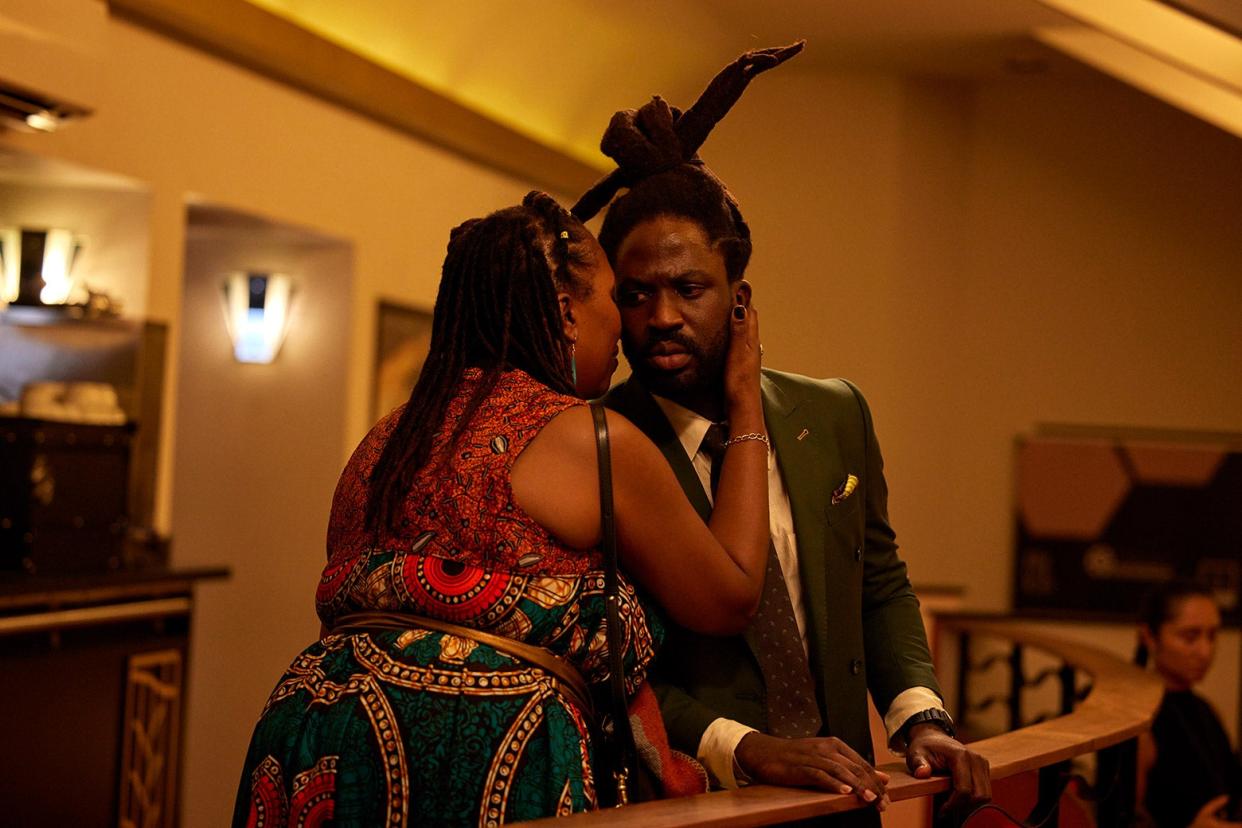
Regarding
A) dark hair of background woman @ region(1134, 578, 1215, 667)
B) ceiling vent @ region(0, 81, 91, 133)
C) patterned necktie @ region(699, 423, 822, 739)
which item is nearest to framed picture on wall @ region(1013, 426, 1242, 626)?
dark hair of background woman @ region(1134, 578, 1215, 667)

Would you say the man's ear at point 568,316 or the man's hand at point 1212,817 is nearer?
the man's ear at point 568,316

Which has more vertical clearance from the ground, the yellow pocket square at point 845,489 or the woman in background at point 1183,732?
the yellow pocket square at point 845,489

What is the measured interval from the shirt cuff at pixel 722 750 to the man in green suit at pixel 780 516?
4 cm

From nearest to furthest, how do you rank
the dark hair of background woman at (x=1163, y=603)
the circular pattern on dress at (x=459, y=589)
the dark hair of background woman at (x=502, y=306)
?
1. the circular pattern on dress at (x=459, y=589)
2. the dark hair of background woman at (x=502, y=306)
3. the dark hair of background woman at (x=1163, y=603)

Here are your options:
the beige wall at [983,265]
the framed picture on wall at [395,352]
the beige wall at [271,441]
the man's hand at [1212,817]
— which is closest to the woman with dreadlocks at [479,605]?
the man's hand at [1212,817]

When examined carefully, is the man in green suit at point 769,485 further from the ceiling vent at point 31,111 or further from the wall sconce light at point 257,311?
the wall sconce light at point 257,311

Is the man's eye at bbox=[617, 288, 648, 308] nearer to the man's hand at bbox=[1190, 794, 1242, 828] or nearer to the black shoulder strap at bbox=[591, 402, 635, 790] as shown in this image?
the black shoulder strap at bbox=[591, 402, 635, 790]

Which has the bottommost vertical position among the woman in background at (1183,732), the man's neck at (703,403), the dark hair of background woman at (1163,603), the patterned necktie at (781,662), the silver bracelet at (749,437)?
the woman in background at (1183,732)

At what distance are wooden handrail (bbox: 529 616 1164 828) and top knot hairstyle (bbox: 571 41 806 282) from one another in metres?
0.83

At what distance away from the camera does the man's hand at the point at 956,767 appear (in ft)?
6.42

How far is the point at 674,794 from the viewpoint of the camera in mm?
1876

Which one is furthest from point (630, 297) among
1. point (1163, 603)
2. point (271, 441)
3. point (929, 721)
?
point (271, 441)

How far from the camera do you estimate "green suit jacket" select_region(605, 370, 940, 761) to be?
2.04 metres

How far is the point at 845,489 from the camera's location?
7.31 feet
